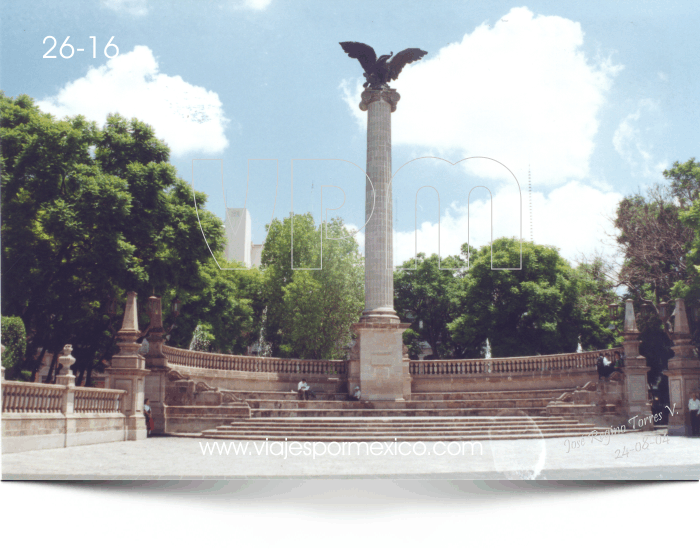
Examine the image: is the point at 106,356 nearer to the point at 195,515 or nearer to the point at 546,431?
the point at 546,431

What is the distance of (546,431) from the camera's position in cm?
2208

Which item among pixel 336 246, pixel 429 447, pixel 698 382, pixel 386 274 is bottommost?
pixel 429 447

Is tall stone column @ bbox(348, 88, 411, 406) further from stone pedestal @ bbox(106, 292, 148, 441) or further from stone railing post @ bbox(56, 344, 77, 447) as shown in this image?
stone railing post @ bbox(56, 344, 77, 447)

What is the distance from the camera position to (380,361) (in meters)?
29.0

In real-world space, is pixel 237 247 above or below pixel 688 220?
above

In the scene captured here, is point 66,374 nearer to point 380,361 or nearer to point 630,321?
point 380,361

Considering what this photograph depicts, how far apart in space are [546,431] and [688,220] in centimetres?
1001

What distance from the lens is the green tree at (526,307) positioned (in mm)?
43406

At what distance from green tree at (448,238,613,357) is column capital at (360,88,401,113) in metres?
18.3

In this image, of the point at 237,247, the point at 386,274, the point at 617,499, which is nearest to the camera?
the point at 617,499

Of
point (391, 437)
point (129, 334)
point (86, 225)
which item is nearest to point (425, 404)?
point (391, 437)

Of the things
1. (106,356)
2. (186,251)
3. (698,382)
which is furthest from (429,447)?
(106,356)

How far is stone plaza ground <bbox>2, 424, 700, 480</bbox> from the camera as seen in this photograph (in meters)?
11.6

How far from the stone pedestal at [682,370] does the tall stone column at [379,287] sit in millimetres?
10903
